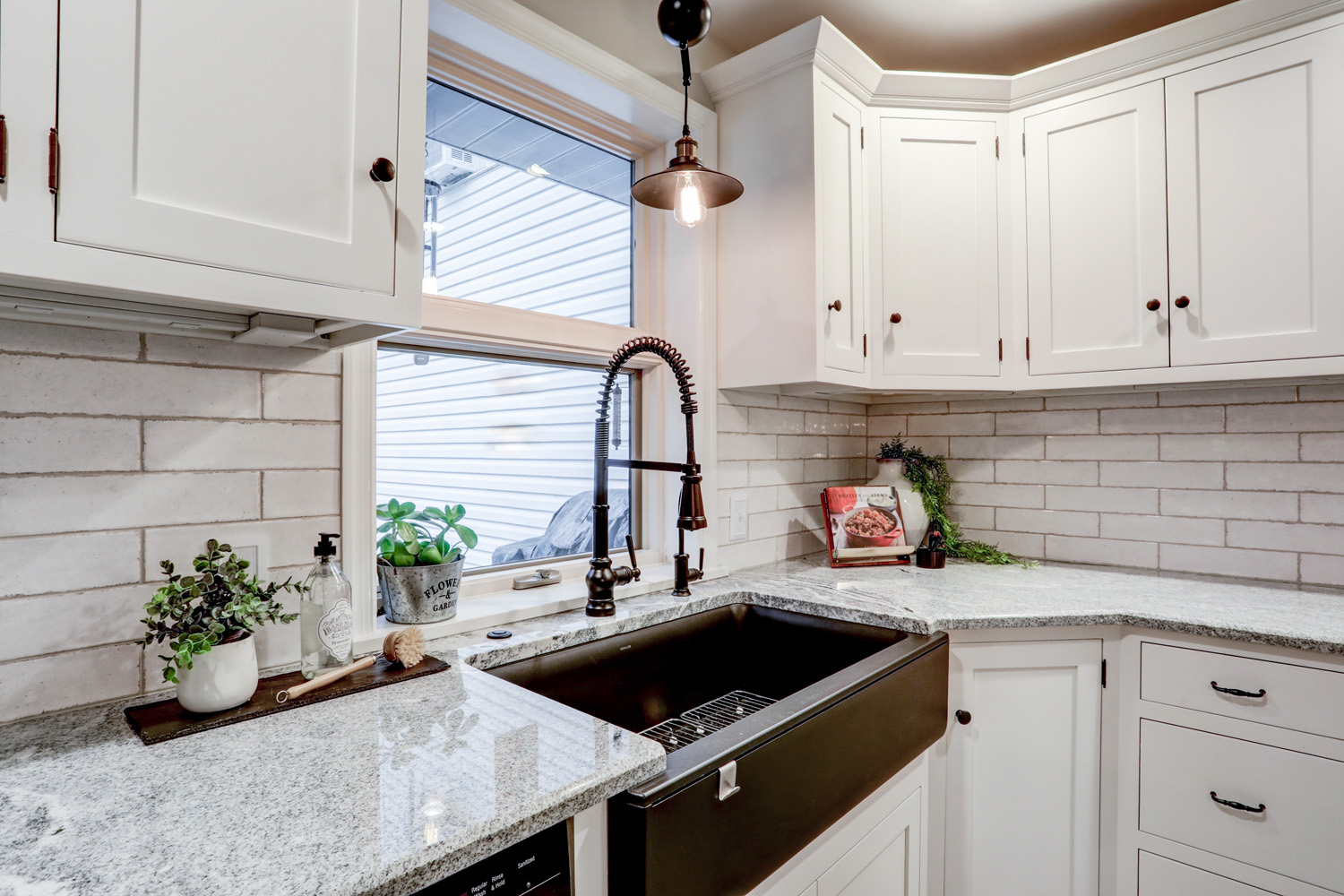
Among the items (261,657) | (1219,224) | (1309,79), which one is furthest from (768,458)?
(1309,79)

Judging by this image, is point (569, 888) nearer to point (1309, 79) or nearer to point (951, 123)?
point (951, 123)

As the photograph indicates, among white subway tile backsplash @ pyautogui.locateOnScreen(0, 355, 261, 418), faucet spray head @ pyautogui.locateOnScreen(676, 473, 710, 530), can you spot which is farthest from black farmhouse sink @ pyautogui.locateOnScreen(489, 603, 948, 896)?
white subway tile backsplash @ pyautogui.locateOnScreen(0, 355, 261, 418)

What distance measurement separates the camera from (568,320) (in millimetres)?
1749

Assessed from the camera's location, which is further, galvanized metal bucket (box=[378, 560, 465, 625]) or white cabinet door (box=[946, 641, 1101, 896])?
white cabinet door (box=[946, 641, 1101, 896])

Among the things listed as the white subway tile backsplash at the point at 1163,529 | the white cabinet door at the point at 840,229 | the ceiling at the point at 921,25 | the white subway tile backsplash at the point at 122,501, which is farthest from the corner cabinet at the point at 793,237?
the white subway tile backsplash at the point at 122,501

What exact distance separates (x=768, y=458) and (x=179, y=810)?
171 cm

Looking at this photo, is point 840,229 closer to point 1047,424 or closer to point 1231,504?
point 1047,424

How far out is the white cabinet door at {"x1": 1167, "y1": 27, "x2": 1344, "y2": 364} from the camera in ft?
5.20

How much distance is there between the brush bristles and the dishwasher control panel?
1.55 feet

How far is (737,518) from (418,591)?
100 cm

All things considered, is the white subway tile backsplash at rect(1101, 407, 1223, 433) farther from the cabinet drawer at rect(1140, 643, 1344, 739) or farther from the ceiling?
the ceiling

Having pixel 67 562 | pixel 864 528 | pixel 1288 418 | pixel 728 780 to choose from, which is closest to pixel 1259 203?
pixel 1288 418

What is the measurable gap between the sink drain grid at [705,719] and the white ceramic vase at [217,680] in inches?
30.5

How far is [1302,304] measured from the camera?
1606 mm
